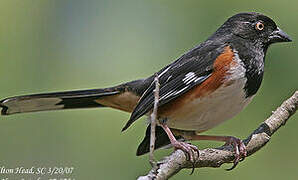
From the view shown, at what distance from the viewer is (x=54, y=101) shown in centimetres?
493

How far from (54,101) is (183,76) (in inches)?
46.8

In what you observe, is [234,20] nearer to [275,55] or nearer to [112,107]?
[275,55]

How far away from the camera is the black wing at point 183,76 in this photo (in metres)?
4.32

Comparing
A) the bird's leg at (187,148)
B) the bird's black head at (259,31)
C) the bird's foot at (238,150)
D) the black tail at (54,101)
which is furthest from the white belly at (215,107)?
the black tail at (54,101)

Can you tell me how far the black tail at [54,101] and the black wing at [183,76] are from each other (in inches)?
23.8

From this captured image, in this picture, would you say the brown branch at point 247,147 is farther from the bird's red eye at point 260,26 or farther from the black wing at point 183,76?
the bird's red eye at point 260,26

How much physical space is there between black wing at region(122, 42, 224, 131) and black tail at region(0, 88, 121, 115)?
23.8 inches

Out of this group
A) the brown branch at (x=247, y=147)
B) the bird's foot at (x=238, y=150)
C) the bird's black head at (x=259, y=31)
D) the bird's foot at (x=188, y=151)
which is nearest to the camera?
the brown branch at (x=247, y=147)

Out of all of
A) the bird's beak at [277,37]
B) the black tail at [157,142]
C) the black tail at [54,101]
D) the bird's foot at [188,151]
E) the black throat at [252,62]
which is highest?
the black tail at [54,101]

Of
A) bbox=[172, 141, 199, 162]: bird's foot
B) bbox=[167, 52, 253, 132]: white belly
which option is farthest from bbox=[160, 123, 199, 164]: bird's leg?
bbox=[167, 52, 253, 132]: white belly

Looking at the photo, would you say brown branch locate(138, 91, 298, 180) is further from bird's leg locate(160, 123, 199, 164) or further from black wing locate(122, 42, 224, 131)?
black wing locate(122, 42, 224, 131)

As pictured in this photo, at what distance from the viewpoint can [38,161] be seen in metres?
5.61

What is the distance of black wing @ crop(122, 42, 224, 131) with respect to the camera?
432cm

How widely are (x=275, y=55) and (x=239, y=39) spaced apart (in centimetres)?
82
